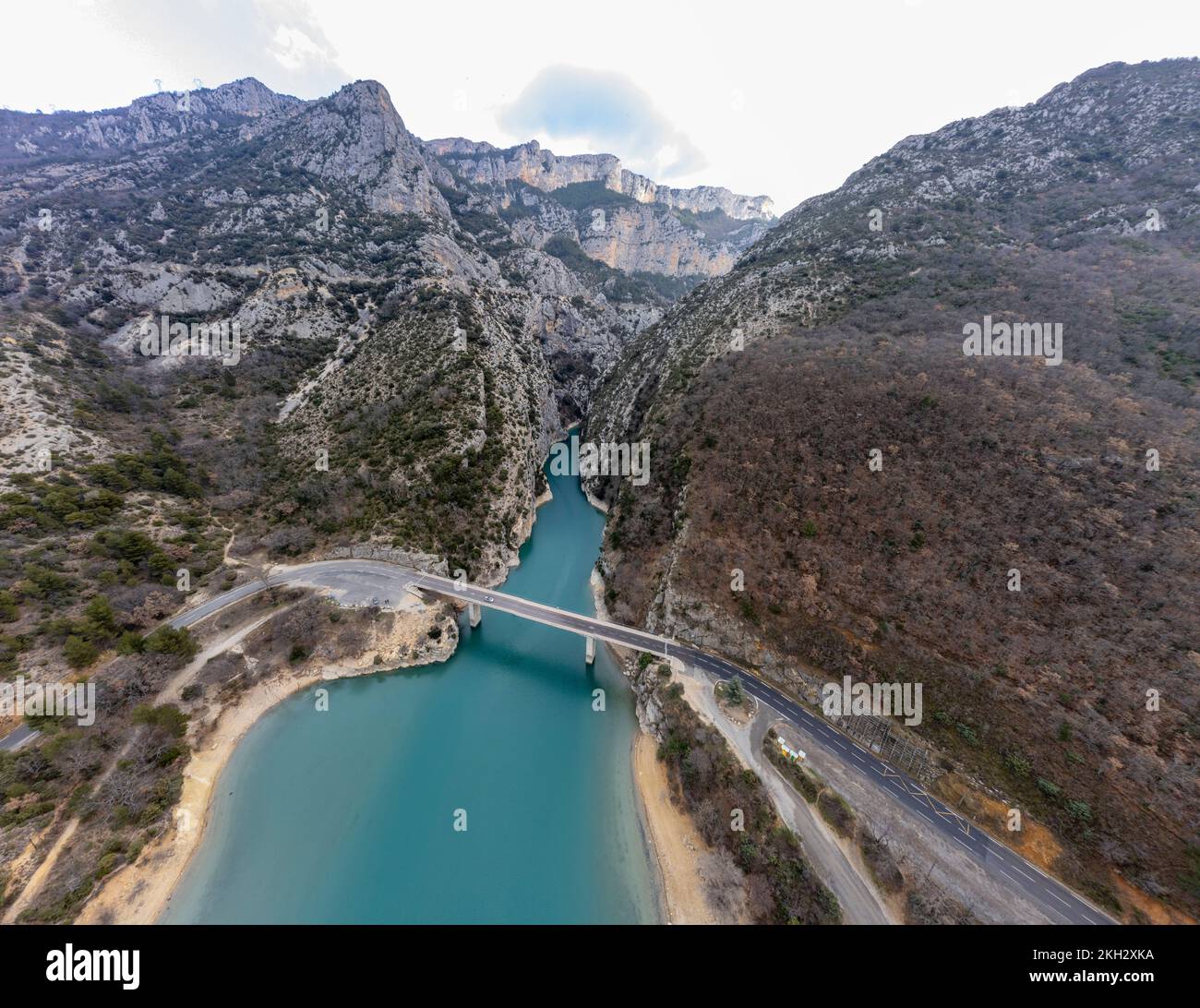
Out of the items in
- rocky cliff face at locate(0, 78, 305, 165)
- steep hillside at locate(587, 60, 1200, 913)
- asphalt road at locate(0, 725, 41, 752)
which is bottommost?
asphalt road at locate(0, 725, 41, 752)

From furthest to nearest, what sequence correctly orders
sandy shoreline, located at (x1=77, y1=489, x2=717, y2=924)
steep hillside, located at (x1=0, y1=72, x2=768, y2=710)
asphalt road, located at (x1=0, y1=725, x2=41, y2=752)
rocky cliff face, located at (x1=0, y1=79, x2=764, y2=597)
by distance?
1. rocky cliff face, located at (x1=0, y1=79, x2=764, y2=597)
2. steep hillside, located at (x1=0, y1=72, x2=768, y2=710)
3. asphalt road, located at (x1=0, y1=725, x2=41, y2=752)
4. sandy shoreline, located at (x1=77, y1=489, x2=717, y2=924)

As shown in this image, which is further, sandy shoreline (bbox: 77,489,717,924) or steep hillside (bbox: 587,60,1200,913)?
steep hillside (bbox: 587,60,1200,913)

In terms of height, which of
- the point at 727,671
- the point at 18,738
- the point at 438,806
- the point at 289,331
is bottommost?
the point at 438,806

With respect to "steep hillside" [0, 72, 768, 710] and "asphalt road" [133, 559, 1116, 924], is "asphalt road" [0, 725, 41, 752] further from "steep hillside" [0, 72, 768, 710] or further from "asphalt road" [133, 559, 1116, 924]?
"asphalt road" [133, 559, 1116, 924]

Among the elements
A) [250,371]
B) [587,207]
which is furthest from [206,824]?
[587,207]

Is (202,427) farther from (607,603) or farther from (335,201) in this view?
(335,201)

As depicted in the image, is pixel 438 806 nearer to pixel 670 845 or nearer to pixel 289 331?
pixel 670 845

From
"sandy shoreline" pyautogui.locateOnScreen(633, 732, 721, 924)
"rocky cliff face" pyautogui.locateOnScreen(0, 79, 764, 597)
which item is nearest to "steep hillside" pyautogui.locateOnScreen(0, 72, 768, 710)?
"rocky cliff face" pyautogui.locateOnScreen(0, 79, 764, 597)

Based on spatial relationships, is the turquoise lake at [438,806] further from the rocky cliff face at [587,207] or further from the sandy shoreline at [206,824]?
the rocky cliff face at [587,207]
